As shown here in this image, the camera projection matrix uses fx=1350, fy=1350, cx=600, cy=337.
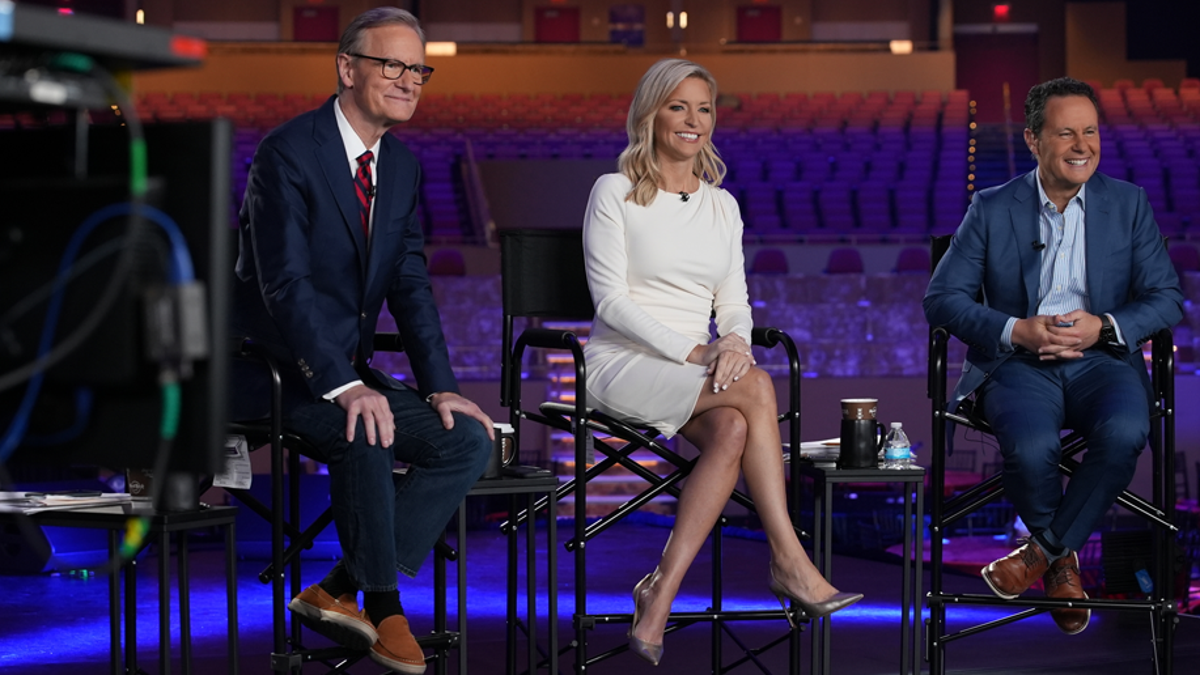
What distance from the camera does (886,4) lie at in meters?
16.8

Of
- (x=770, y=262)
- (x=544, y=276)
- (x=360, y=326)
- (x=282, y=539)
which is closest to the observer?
(x=282, y=539)

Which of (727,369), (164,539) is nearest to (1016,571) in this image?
(727,369)

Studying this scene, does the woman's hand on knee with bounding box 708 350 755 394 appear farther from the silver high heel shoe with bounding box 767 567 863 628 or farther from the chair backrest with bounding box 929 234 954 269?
the chair backrest with bounding box 929 234 954 269

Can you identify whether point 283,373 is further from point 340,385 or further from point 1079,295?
point 1079,295

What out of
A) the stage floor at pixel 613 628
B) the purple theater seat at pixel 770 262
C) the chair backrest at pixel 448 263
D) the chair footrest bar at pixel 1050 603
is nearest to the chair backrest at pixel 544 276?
the stage floor at pixel 613 628

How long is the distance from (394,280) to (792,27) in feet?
49.7

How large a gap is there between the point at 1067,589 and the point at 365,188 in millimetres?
1648

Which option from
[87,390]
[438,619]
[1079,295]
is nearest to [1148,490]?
[1079,295]

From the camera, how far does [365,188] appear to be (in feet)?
8.41

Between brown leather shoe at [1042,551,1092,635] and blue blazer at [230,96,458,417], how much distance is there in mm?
1326

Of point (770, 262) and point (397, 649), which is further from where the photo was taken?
point (770, 262)

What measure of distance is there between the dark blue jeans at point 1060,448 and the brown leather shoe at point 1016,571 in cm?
5

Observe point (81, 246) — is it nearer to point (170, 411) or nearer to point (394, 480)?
point (170, 411)

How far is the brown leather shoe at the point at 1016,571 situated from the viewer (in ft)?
9.18
